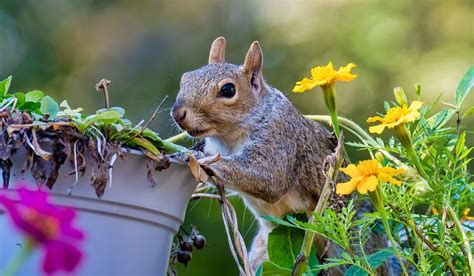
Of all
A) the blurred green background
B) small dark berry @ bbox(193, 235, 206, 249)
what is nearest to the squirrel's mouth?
small dark berry @ bbox(193, 235, 206, 249)

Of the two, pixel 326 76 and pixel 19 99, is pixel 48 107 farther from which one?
pixel 326 76

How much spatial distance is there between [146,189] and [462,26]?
280 centimetres

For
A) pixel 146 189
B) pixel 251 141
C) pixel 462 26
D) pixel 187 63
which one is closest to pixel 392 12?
pixel 462 26

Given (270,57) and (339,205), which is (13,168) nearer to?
(339,205)

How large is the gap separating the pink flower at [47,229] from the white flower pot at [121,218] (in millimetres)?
303

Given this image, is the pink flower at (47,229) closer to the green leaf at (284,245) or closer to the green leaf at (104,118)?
the green leaf at (104,118)

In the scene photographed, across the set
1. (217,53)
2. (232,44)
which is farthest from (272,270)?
(232,44)

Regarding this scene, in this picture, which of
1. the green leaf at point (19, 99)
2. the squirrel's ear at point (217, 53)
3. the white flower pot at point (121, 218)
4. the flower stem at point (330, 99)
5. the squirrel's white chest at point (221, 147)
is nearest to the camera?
the white flower pot at point (121, 218)

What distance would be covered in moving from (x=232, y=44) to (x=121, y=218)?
8.78ft

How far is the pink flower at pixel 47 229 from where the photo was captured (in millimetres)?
473

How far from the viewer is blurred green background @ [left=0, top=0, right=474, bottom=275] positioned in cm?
318

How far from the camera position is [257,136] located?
4.79 feet

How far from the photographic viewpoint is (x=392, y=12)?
11.0 feet

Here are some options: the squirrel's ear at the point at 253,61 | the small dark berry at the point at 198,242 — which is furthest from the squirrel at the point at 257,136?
the small dark berry at the point at 198,242
